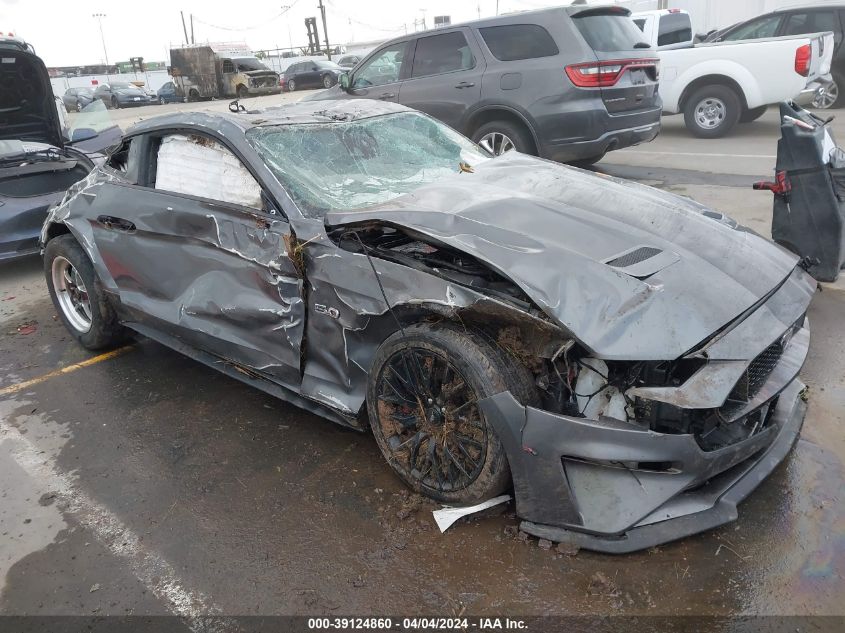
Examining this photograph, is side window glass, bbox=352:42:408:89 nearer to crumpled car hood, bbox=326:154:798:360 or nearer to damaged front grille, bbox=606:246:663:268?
crumpled car hood, bbox=326:154:798:360

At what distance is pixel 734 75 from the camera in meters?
9.87

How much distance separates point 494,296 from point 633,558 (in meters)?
1.10

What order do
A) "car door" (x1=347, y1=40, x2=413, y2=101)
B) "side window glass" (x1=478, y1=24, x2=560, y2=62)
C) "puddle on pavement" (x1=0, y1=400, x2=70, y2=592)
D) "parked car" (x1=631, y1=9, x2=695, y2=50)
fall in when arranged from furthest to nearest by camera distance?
"parked car" (x1=631, y1=9, x2=695, y2=50) < "car door" (x1=347, y1=40, x2=413, y2=101) < "side window glass" (x1=478, y1=24, x2=560, y2=62) < "puddle on pavement" (x1=0, y1=400, x2=70, y2=592)

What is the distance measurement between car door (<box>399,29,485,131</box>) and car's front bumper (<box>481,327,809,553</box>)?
605 cm

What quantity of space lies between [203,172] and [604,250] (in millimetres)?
2212

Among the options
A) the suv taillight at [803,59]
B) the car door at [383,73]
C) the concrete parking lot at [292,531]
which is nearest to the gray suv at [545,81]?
the car door at [383,73]

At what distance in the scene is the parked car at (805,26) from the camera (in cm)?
1155

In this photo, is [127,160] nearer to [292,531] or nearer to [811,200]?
[292,531]

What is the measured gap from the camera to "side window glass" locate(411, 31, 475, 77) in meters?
7.83

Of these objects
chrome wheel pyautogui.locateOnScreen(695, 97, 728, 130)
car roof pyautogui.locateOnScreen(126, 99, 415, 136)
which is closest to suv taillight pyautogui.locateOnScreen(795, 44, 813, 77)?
chrome wheel pyautogui.locateOnScreen(695, 97, 728, 130)

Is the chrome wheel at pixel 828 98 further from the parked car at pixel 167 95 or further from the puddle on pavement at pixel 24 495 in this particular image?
the parked car at pixel 167 95

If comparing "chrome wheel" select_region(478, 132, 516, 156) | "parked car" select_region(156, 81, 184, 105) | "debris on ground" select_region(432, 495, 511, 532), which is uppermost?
"parked car" select_region(156, 81, 184, 105)

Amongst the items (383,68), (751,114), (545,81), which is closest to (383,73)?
(383,68)

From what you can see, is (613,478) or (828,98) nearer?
(613,478)
